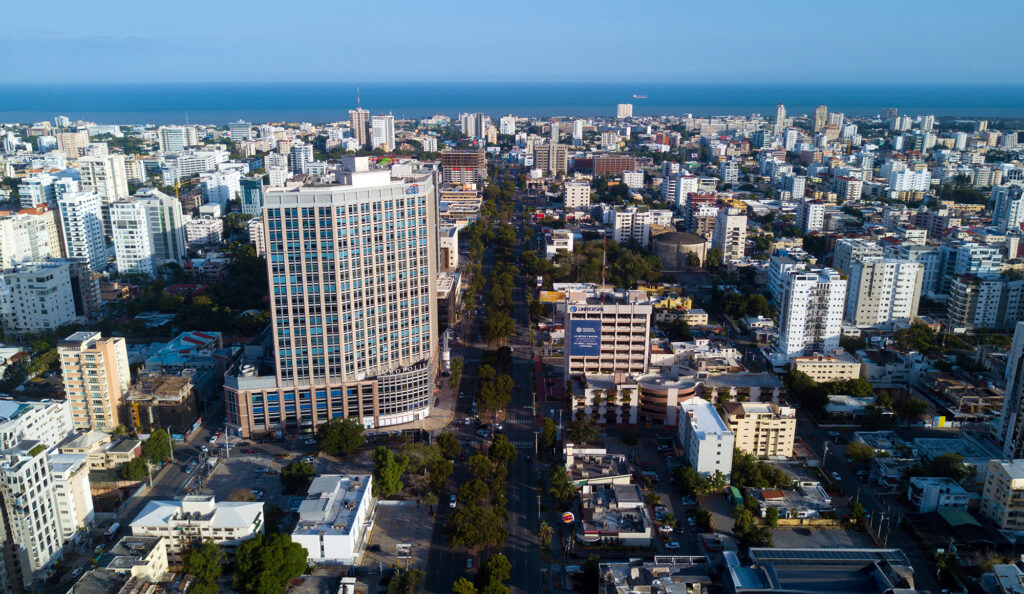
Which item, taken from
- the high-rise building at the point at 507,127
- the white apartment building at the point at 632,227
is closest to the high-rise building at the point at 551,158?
the white apartment building at the point at 632,227

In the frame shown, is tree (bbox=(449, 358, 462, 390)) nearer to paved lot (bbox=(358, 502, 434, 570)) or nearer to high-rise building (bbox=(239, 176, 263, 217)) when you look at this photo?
paved lot (bbox=(358, 502, 434, 570))

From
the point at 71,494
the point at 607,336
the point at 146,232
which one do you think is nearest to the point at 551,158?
the point at 146,232

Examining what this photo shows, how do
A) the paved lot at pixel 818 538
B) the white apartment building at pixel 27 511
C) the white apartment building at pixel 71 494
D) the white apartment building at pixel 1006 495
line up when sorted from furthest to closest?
the white apartment building at pixel 1006 495 → the paved lot at pixel 818 538 → the white apartment building at pixel 71 494 → the white apartment building at pixel 27 511

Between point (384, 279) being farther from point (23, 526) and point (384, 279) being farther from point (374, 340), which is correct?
point (23, 526)

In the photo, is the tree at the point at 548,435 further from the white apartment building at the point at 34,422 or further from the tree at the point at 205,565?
the white apartment building at the point at 34,422

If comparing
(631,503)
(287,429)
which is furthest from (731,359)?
(287,429)

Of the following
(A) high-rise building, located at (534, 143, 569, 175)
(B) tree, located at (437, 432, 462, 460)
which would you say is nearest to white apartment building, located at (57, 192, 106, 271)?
(B) tree, located at (437, 432, 462, 460)
